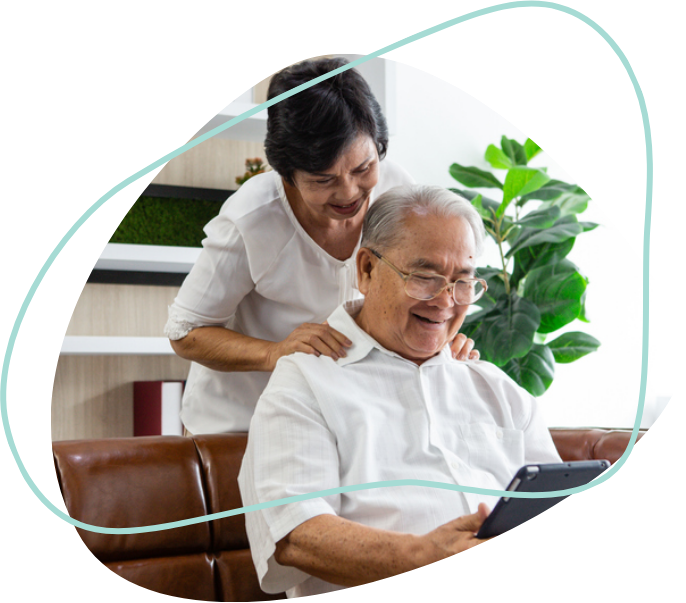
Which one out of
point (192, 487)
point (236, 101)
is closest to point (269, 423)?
point (192, 487)

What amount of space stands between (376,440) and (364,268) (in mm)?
228

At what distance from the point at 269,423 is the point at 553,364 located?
16.1 inches

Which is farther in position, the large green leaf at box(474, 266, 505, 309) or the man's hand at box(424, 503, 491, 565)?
the large green leaf at box(474, 266, 505, 309)

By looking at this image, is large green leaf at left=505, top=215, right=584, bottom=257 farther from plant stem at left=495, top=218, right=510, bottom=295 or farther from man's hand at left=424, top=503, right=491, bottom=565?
man's hand at left=424, top=503, right=491, bottom=565

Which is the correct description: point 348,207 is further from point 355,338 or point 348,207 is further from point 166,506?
point 166,506

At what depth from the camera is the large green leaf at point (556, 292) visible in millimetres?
1052

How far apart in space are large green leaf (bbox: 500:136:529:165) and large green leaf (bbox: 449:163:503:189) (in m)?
0.04

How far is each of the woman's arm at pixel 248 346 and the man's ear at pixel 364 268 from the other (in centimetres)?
7

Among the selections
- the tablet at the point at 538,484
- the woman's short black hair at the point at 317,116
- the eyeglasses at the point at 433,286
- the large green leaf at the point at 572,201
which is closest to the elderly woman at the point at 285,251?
the woman's short black hair at the point at 317,116

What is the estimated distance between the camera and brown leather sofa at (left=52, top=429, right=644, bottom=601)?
38.6 inches

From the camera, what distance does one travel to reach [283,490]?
0.86 m

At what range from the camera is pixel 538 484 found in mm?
724

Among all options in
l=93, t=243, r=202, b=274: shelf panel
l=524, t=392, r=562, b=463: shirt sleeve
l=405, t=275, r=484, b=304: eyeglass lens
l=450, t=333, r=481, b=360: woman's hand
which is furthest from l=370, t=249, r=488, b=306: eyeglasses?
l=93, t=243, r=202, b=274: shelf panel

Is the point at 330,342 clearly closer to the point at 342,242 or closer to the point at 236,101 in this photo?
the point at 342,242
